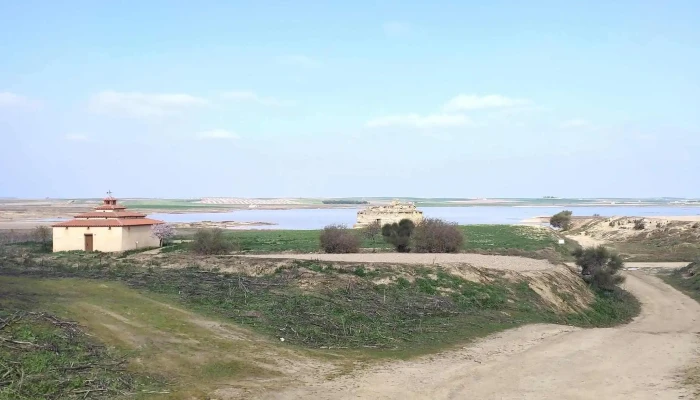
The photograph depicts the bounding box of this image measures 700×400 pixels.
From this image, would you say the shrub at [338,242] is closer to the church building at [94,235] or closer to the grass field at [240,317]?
the grass field at [240,317]

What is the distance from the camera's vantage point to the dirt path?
1402 centimetres

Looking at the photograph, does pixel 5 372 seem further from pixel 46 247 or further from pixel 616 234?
pixel 616 234

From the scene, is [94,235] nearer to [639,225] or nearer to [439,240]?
[439,240]

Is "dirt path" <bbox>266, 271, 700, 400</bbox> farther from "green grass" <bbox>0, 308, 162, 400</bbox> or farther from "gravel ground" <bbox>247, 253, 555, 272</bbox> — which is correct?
"gravel ground" <bbox>247, 253, 555, 272</bbox>

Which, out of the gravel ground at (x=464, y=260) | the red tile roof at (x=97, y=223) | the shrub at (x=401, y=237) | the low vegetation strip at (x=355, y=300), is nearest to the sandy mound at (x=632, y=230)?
the shrub at (x=401, y=237)

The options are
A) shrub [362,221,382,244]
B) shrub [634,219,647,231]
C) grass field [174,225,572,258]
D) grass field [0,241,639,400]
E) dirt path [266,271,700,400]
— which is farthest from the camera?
shrub [634,219,647,231]

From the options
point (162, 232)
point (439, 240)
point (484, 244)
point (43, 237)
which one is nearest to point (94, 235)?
point (162, 232)

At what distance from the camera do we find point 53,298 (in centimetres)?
1864

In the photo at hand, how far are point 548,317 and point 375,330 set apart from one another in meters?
10.1

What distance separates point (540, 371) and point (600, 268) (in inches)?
910

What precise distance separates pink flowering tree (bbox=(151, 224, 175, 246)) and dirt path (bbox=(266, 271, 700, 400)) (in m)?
34.7

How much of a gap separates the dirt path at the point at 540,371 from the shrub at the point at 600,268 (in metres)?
12.9

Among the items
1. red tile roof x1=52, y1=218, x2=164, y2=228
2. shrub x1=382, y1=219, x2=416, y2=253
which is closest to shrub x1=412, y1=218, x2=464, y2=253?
shrub x1=382, y1=219, x2=416, y2=253

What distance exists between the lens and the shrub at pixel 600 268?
36719 millimetres
